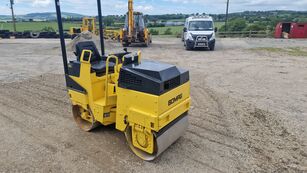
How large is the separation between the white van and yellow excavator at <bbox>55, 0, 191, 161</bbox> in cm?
1172

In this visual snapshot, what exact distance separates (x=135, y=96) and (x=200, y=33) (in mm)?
12915

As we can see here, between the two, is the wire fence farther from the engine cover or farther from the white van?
the engine cover

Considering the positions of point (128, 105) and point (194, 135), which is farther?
point (194, 135)

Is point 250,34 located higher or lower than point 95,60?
higher

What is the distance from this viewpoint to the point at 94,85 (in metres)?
3.88

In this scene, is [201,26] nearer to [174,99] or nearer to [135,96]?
[174,99]

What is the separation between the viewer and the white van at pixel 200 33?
1517 cm

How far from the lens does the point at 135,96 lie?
3242 mm

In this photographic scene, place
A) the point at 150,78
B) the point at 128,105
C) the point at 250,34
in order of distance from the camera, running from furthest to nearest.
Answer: the point at 250,34 → the point at 128,105 → the point at 150,78

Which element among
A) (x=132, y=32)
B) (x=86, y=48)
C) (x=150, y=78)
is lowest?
(x=150, y=78)

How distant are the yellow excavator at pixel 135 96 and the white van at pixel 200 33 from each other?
11.7m

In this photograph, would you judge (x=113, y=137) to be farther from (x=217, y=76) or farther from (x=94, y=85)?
(x=217, y=76)

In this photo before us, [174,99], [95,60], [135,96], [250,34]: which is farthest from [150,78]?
[250,34]

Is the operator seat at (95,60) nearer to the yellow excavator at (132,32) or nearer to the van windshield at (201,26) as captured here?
the van windshield at (201,26)
